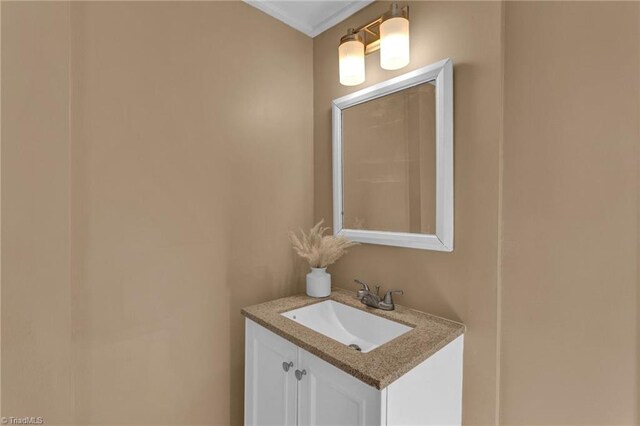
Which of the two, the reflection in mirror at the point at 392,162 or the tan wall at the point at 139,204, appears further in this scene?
the reflection in mirror at the point at 392,162

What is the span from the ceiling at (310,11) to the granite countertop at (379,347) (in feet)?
4.86

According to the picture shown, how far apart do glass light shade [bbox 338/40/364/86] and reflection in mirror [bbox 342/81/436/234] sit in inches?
5.3

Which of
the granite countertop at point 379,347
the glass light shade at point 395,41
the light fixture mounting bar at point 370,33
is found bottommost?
the granite countertop at point 379,347

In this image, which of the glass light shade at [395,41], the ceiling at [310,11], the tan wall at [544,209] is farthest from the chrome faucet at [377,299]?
the ceiling at [310,11]

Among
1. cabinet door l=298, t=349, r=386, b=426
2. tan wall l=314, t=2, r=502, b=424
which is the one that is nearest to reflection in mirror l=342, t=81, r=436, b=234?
tan wall l=314, t=2, r=502, b=424

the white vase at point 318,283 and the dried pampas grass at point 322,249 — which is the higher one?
the dried pampas grass at point 322,249

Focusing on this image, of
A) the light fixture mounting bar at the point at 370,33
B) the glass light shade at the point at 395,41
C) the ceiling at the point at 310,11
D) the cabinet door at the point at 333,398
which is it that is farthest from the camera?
the ceiling at the point at 310,11

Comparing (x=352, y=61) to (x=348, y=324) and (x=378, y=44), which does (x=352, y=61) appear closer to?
(x=378, y=44)

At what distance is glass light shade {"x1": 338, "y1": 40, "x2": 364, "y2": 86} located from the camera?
4.33 feet

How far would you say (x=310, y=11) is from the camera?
1507 millimetres

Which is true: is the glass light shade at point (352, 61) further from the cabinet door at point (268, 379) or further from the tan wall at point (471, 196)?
the cabinet door at point (268, 379)

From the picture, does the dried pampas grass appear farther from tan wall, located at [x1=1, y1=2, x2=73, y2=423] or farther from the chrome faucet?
tan wall, located at [x1=1, y1=2, x2=73, y2=423]

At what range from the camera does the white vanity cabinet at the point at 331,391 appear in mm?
810

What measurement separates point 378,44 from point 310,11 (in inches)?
18.3
